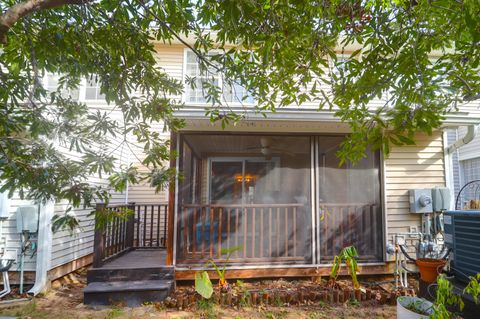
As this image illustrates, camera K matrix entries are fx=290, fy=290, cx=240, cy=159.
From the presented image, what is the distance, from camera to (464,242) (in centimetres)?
347

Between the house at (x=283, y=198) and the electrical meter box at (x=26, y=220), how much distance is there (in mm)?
339

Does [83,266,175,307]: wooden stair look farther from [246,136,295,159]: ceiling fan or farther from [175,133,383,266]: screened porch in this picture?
[246,136,295,159]: ceiling fan

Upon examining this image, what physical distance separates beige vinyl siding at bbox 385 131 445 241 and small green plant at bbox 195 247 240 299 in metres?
3.07

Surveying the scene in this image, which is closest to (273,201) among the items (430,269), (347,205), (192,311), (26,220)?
(347,205)

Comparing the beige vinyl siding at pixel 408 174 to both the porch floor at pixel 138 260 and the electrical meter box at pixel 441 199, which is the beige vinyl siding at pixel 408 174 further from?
the porch floor at pixel 138 260

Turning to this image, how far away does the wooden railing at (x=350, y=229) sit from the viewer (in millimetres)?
5305

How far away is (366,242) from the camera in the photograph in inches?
213

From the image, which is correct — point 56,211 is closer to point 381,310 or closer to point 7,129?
point 7,129

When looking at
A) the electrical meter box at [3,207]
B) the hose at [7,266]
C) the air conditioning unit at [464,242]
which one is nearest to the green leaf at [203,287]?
the hose at [7,266]

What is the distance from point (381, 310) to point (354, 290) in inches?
17.7

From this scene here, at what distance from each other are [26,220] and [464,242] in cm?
634

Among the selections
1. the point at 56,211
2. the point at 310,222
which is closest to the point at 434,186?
the point at 310,222

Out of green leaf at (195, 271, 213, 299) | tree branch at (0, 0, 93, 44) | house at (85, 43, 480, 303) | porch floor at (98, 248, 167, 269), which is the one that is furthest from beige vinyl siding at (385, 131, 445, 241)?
tree branch at (0, 0, 93, 44)

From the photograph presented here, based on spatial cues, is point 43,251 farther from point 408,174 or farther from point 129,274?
point 408,174
